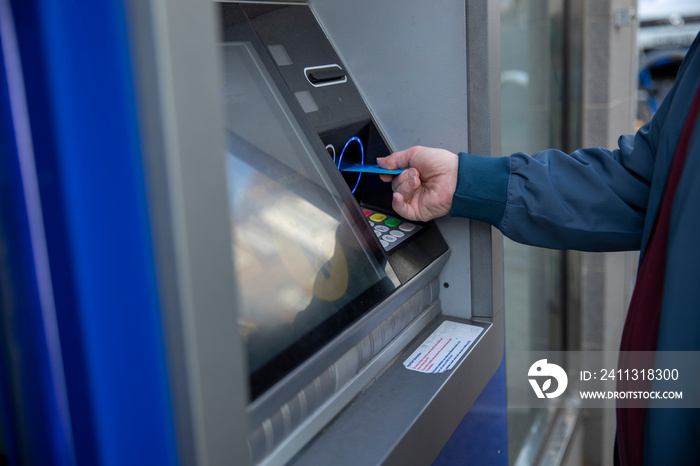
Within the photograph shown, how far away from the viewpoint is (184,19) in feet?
1.55

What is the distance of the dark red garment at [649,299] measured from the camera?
1063mm

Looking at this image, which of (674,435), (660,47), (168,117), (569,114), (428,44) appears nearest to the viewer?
(168,117)

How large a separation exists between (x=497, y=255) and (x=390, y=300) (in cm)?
35

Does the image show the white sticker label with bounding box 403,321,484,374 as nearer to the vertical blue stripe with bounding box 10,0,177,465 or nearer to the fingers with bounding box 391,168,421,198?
the fingers with bounding box 391,168,421,198

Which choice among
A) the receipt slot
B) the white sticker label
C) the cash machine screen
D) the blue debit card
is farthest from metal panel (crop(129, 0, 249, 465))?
the blue debit card

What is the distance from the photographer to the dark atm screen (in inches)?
33.8

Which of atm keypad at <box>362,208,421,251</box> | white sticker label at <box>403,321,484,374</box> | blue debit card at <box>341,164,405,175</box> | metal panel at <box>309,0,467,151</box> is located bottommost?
white sticker label at <box>403,321,484,374</box>

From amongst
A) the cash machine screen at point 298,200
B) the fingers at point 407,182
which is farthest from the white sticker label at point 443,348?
the fingers at point 407,182

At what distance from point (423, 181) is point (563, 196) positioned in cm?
30

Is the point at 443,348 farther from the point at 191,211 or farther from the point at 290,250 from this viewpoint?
the point at 191,211

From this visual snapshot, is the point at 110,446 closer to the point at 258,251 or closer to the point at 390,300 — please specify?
the point at 258,251

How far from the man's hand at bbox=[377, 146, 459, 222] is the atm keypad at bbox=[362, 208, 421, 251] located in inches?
0.9

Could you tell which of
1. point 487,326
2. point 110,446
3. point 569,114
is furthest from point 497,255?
point 569,114

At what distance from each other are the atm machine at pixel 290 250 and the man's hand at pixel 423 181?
38 millimetres
